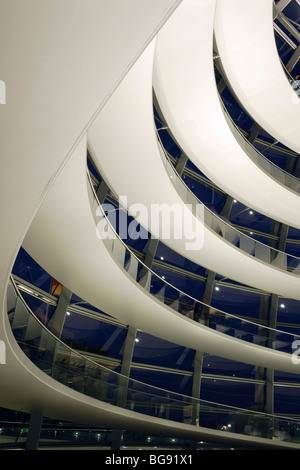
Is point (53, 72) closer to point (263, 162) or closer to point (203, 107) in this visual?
point (203, 107)

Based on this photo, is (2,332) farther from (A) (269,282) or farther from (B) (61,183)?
(A) (269,282)

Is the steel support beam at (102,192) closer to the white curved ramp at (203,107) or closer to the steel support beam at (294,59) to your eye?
the white curved ramp at (203,107)

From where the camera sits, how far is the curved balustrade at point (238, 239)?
1455cm

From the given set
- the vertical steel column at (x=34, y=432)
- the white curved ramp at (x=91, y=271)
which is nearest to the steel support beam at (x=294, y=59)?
the white curved ramp at (x=91, y=271)

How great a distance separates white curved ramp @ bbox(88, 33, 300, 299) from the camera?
9422 mm

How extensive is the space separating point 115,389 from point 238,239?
7183mm

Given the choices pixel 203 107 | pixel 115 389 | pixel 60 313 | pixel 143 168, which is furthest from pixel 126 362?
pixel 203 107

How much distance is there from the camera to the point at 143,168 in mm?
11914

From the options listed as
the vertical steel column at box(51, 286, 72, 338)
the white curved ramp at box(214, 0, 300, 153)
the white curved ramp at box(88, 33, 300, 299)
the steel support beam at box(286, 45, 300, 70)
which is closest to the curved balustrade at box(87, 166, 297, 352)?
the white curved ramp at box(88, 33, 300, 299)

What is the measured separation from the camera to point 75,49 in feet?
11.1

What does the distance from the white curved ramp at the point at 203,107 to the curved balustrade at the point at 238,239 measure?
1.03 meters

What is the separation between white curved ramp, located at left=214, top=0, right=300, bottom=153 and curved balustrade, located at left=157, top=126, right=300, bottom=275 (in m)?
1.36

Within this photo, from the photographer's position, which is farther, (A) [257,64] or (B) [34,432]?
(B) [34,432]

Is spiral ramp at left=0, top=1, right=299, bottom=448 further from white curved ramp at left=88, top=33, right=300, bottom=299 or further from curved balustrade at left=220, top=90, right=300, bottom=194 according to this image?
curved balustrade at left=220, top=90, right=300, bottom=194
